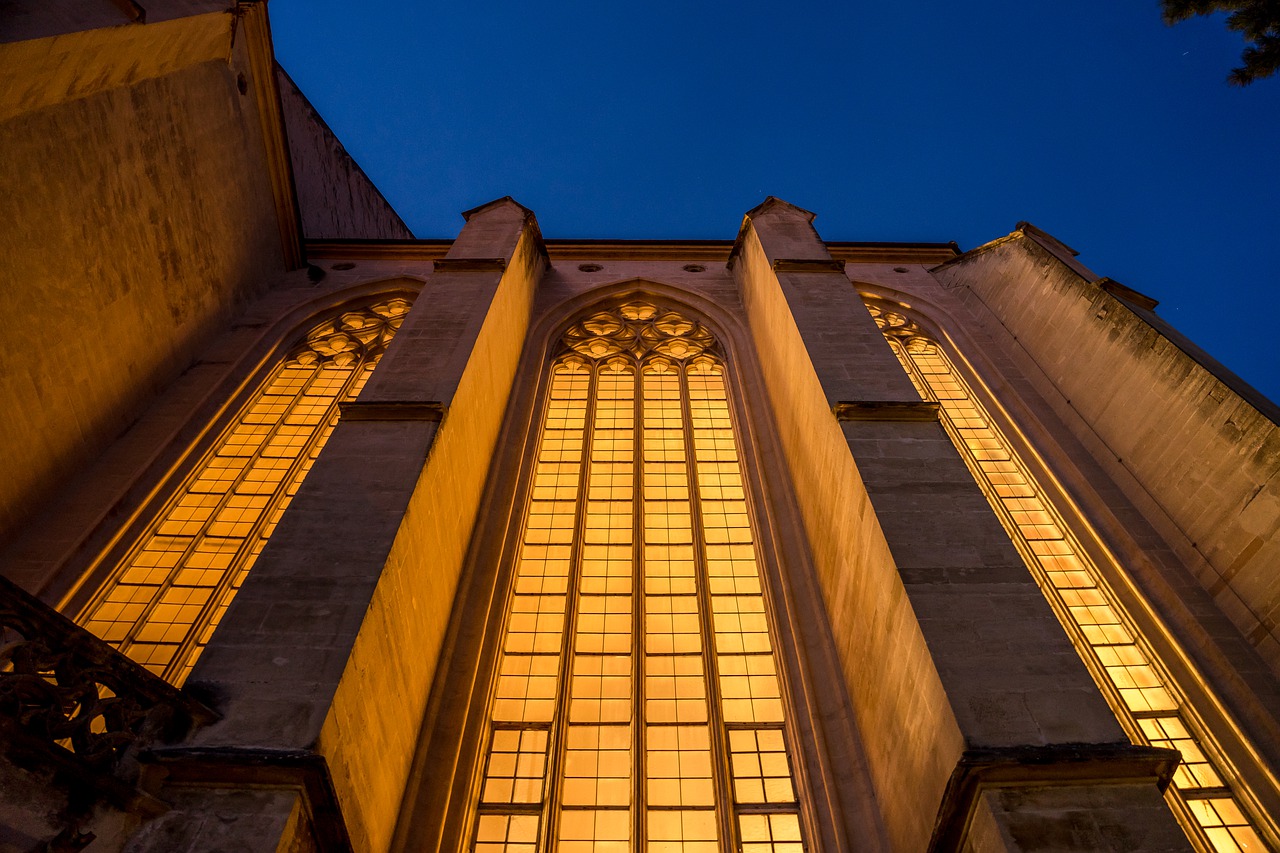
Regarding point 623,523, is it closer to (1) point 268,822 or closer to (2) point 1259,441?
(1) point 268,822

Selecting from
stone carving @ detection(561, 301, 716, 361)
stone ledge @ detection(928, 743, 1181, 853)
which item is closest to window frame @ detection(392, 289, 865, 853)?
stone ledge @ detection(928, 743, 1181, 853)

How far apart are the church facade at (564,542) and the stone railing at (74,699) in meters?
0.02

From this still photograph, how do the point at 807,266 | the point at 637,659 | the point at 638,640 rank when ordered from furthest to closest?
the point at 807,266 < the point at 638,640 < the point at 637,659

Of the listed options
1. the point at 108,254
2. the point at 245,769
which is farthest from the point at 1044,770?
the point at 108,254

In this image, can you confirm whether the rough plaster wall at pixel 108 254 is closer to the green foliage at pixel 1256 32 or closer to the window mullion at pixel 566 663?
the window mullion at pixel 566 663

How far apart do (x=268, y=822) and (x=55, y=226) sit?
691 cm

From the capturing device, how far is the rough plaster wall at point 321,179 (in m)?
15.2

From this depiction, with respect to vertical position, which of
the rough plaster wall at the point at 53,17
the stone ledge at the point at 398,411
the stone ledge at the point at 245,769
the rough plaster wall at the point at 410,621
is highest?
the rough plaster wall at the point at 53,17

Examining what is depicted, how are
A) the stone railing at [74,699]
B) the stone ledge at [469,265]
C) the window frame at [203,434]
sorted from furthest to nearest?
the stone ledge at [469,265], the window frame at [203,434], the stone railing at [74,699]

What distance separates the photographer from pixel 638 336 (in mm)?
12289

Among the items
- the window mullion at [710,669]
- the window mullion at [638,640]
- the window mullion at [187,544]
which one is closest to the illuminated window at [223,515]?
the window mullion at [187,544]

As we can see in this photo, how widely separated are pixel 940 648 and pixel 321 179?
15.4 m

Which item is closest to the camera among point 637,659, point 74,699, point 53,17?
point 74,699

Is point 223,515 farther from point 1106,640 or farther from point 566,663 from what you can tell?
point 1106,640
